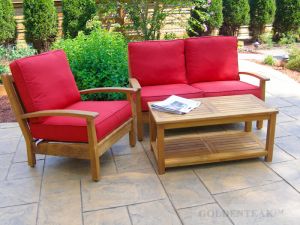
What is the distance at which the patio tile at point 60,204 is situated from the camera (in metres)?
2.23

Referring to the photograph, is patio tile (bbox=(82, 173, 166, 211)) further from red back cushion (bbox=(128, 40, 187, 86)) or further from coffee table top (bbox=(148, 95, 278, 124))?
red back cushion (bbox=(128, 40, 187, 86))

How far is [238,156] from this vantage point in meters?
2.83

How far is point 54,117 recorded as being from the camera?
2795 millimetres

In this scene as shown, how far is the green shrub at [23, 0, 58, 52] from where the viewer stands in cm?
675

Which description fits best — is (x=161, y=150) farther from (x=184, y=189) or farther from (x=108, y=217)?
(x=108, y=217)

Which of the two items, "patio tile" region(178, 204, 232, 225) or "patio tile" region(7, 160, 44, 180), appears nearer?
"patio tile" region(178, 204, 232, 225)

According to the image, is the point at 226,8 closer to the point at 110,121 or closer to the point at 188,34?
the point at 188,34

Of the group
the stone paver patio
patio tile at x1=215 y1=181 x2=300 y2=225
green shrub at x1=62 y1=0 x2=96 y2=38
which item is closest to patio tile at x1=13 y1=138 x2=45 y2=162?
the stone paver patio

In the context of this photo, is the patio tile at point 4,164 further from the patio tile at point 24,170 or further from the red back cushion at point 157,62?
the red back cushion at point 157,62

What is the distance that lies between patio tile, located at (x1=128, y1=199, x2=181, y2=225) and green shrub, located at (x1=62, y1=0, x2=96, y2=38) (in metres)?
5.44

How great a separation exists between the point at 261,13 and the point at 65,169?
7.32 metres

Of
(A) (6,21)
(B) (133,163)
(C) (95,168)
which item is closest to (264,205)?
(B) (133,163)

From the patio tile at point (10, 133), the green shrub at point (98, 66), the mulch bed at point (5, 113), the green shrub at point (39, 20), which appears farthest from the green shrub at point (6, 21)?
the patio tile at point (10, 133)

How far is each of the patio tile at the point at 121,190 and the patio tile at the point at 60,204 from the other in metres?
0.07
